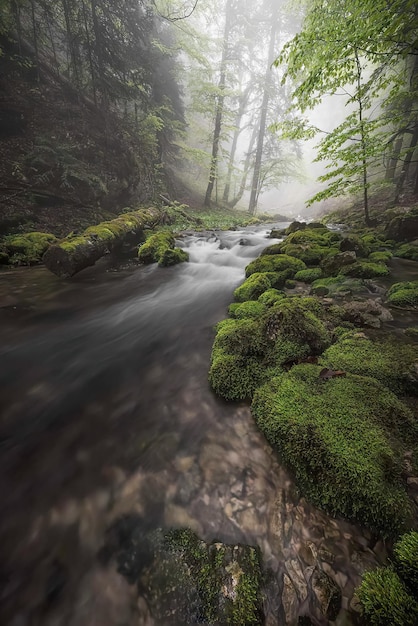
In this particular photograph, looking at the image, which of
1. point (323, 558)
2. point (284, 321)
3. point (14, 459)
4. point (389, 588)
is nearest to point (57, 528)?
point (14, 459)

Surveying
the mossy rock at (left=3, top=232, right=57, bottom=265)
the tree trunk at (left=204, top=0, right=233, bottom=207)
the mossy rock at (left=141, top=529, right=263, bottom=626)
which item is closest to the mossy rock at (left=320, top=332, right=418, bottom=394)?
the mossy rock at (left=141, top=529, right=263, bottom=626)

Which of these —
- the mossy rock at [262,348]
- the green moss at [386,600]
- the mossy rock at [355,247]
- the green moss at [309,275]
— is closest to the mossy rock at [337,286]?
the green moss at [309,275]

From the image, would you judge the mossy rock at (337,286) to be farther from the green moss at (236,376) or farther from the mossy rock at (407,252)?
the green moss at (236,376)

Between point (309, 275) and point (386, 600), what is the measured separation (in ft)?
17.0

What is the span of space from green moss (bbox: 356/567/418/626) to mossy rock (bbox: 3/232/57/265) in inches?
316

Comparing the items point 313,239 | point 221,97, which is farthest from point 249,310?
point 221,97

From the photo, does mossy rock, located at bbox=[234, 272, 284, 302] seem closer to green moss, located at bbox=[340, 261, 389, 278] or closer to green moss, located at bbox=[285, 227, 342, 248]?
green moss, located at bbox=[340, 261, 389, 278]

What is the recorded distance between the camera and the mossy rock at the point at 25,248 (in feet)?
21.6

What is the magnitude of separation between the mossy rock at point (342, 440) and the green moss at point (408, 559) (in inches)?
3.6

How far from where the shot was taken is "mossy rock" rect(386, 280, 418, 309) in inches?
167

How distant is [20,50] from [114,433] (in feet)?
49.9

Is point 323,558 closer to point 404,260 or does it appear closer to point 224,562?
point 224,562

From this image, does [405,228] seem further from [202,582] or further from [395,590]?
[202,582]

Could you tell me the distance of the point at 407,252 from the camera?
668 cm
